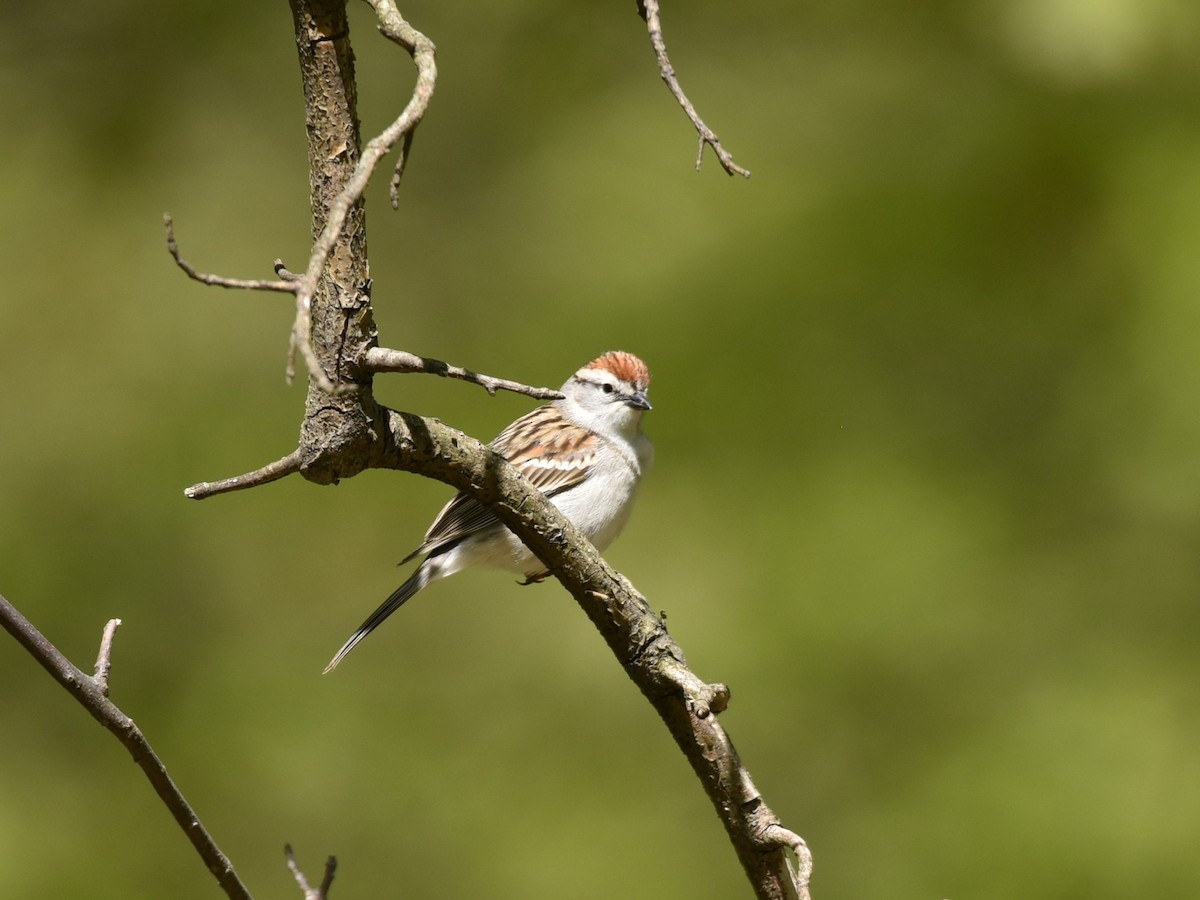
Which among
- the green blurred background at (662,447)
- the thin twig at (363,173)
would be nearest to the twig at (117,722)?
the thin twig at (363,173)

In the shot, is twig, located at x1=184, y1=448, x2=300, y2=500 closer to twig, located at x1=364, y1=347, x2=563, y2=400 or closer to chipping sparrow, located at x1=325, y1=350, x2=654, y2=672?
twig, located at x1=364, y1=347, x2=563, y2=400

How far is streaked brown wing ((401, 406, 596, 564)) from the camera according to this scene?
470 cm

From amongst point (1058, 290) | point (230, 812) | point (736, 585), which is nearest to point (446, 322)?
point (736, 585)

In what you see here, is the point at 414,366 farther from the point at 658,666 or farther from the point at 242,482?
the point at 658,666

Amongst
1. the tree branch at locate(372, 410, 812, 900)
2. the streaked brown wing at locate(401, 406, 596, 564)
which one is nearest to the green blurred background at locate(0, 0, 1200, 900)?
the streaked brown wing at locate(401, 406, 596, 564)

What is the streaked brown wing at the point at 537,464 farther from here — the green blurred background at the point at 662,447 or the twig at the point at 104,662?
the twig at the point at 104,662

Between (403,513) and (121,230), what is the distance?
2174 millimetres

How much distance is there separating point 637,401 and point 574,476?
0.37 meters

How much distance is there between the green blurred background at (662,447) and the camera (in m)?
6.03

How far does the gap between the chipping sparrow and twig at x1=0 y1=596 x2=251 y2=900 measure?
7.65 feet

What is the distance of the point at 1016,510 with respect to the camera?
20.9ft

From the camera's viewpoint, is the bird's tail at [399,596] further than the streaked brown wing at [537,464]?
No

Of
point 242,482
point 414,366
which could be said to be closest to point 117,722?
point 242,482

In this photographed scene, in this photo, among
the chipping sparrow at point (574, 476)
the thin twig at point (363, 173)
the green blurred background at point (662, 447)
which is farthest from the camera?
the green blurred background at point (662, 447)
